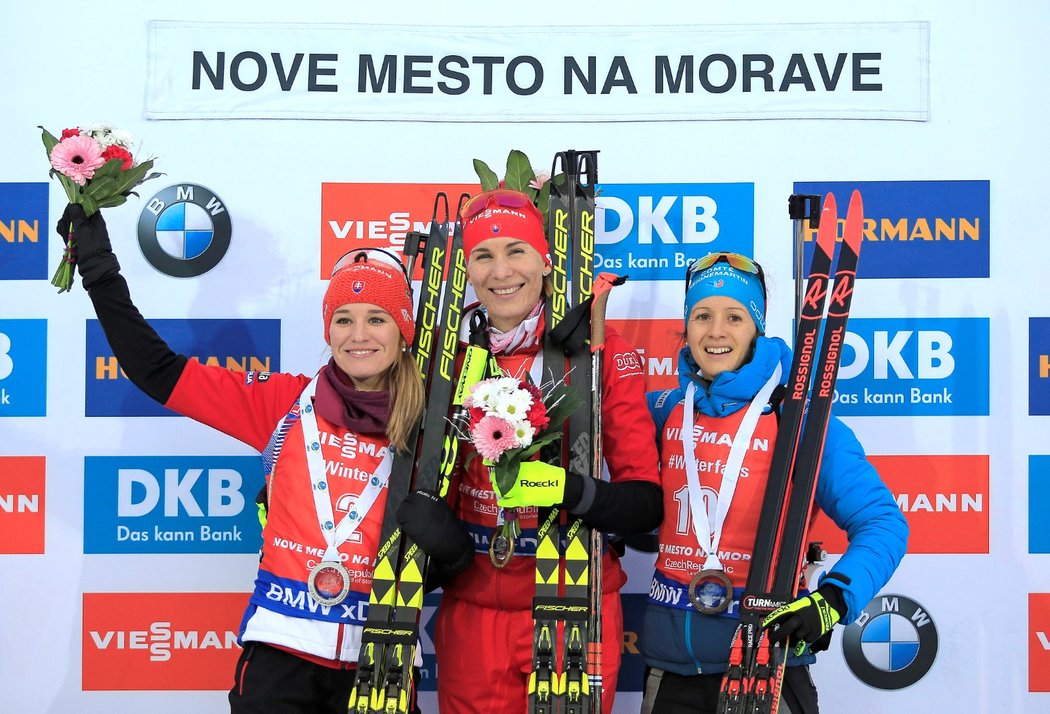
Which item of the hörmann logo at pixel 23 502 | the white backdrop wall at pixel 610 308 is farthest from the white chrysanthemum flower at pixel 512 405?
the hörmann logo at pixel 23 502

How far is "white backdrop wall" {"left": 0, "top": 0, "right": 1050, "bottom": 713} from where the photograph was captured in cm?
344

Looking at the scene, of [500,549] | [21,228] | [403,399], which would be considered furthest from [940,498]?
[21,228]

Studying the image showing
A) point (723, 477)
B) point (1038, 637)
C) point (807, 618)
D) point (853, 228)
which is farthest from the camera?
point (1038, 637)

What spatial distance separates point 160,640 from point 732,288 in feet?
8.01

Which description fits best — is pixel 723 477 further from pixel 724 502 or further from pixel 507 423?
pixel 507 423

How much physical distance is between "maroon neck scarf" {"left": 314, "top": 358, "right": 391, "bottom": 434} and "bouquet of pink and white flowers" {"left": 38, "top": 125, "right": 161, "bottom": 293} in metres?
0.83

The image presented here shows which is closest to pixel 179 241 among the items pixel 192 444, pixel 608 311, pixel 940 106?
pixel 192 444

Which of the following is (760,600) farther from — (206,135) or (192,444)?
(206,135)

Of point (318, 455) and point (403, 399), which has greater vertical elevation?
point (403, 399)

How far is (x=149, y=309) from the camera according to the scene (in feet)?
11.5

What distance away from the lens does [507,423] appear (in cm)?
227

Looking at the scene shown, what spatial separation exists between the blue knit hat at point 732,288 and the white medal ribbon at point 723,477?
192 millimetres

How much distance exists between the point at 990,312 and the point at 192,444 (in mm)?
2980

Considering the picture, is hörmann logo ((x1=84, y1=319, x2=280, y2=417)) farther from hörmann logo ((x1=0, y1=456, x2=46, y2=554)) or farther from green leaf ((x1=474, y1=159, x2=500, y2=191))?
green leaf ((x1=474, y1=159, x2=500, y2=191))
